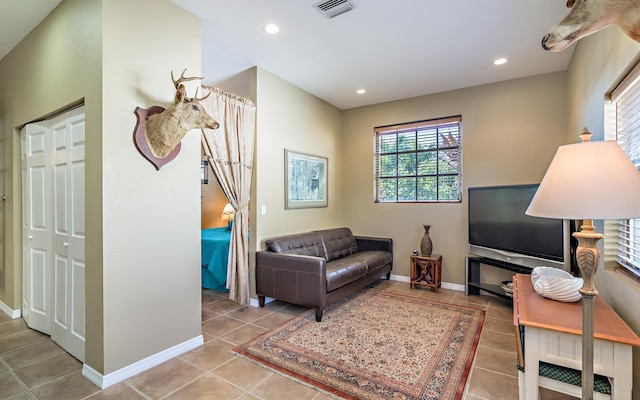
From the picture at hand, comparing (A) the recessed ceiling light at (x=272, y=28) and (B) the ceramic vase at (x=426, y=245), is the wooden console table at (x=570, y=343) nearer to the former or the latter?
(B) the ceramic vase at (x=426, y=245)

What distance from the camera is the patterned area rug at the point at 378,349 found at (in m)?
2.11

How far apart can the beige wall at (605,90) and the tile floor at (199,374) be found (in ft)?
2.73

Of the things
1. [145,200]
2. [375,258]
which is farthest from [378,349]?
[145,200]

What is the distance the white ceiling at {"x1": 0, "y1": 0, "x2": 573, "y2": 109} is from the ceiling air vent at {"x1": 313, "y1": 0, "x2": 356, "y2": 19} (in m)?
0.06

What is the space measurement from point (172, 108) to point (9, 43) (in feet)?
8.00

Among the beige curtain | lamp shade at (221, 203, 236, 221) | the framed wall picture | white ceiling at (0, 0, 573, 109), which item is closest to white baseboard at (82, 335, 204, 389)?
the beige curtain

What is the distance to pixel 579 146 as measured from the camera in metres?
1.23

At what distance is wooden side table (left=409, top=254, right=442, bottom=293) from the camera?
14.1 ft

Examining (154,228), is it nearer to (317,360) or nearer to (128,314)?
(128,314)

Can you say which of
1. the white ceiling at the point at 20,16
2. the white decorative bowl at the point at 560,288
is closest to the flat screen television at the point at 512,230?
the white decorative bowl at the point at 560,288

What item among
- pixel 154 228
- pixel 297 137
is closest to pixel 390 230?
pixel 297 137

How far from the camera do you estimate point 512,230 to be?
11.8ft

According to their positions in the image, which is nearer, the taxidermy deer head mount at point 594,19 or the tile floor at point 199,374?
the taxidermy deer head mount at point 594,19

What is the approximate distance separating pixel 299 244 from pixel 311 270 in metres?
0.71
